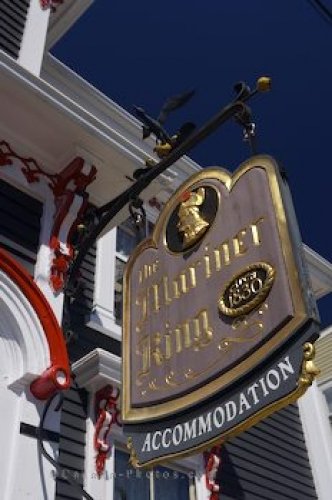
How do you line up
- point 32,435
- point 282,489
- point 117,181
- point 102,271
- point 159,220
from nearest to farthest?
point 32,435 → point 159,220 → point 117,181 → point 102,271 → point 282,489

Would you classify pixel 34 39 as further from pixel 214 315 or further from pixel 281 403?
pixel 281 403

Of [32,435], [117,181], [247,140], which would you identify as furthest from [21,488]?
[117,181]

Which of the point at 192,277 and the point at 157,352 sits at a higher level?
the point at 192,277

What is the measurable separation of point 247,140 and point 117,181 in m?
2.35

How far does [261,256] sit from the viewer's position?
12.5ft

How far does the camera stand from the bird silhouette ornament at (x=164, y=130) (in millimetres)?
5594

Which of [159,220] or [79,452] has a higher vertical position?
[159,220]

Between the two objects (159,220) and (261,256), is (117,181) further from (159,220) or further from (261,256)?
(261,256)

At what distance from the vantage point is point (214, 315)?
156 inches

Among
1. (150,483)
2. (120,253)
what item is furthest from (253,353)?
(120,253)

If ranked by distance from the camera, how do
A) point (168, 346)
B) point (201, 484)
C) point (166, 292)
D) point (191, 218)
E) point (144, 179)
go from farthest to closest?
point (201, 484), point (144, 179), point (191, 218), point (166, 292), point (168, 346)

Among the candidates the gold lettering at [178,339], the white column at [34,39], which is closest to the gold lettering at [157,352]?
the gold lettering at [178,339]

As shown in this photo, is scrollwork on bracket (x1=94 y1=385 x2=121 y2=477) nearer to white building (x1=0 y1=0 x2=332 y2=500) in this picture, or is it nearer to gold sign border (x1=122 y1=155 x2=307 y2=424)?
white building (x1=0 y1=0 x2=332 y2=500)

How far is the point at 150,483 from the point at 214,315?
126 inches
